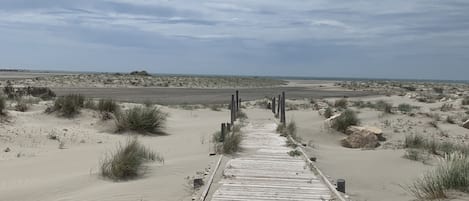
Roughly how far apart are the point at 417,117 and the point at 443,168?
16.8m

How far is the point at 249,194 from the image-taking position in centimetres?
816

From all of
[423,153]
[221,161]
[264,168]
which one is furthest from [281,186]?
[423,153]

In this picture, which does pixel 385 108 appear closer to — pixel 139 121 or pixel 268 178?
pixel 139 121

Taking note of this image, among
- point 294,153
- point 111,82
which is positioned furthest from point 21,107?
point 111,82

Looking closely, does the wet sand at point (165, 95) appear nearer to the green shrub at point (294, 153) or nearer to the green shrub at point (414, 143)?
the green shrub at point (414, 143)

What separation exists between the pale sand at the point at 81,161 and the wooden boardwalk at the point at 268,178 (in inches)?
29.0

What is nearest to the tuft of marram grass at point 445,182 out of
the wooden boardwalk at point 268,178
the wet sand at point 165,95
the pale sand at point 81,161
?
the wooden boardwalk at point 268,178

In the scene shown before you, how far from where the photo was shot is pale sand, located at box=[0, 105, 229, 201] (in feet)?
29.3

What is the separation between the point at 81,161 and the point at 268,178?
488 centimetres

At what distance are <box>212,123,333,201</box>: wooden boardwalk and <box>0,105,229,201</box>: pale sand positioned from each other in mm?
737

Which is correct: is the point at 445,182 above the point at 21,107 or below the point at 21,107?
below

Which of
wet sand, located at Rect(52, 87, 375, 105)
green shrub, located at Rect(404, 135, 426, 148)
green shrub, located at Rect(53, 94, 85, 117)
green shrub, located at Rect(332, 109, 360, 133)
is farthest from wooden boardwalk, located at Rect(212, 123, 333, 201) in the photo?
wet sand, located at Rect(52, 87, 375, 105)

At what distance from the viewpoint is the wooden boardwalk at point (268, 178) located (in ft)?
26.7

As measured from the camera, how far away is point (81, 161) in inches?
474
